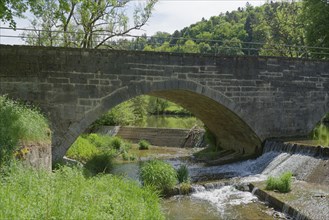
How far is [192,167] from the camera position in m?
15.8

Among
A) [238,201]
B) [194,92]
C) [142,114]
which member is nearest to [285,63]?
[194,92]

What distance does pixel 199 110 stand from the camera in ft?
56.7

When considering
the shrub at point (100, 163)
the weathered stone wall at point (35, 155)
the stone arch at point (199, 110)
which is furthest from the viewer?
Answer: the shrub at point (100, 163)

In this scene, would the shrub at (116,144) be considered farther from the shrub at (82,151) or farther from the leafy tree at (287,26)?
the leafy tree at (287,26)

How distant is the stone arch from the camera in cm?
1218

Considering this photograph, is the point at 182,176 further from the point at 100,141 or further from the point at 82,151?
the point at 100,141

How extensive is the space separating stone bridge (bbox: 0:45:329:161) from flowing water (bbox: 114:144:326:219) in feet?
6.02

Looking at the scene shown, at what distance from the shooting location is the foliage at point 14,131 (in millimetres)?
6941

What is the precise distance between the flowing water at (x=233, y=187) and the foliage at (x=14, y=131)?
11.9 feet

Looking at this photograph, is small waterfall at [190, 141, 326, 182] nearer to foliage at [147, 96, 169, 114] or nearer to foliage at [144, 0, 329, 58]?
foliage at [144, 0, 329, 58]

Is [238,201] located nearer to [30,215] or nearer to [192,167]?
[192,167]

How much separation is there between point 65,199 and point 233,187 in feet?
22.2

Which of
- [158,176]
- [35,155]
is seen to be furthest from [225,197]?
[35,155]

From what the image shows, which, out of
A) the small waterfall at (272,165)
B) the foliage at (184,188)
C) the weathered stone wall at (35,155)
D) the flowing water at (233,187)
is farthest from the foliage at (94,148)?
the weathered stone wall at (35,155)
